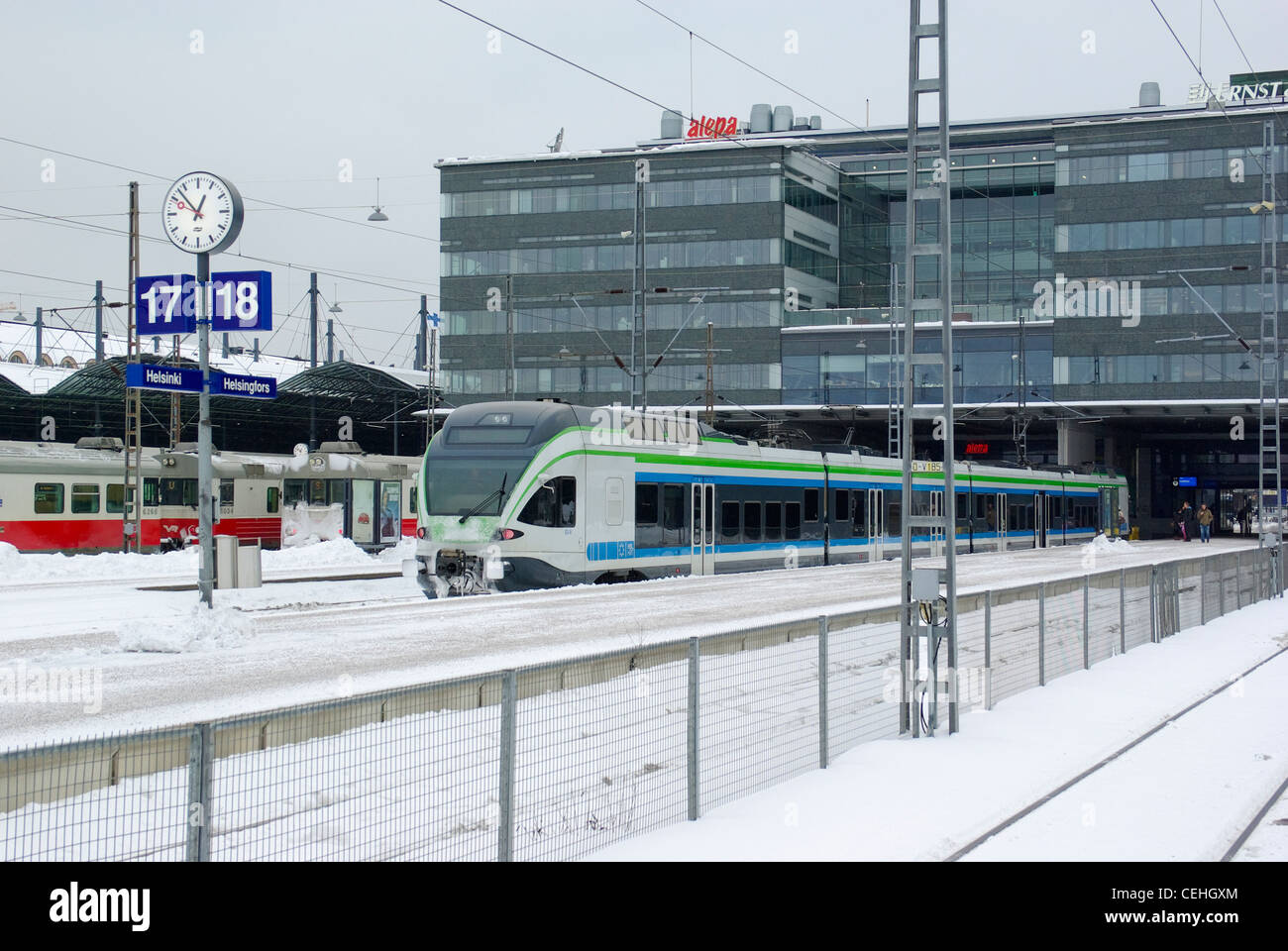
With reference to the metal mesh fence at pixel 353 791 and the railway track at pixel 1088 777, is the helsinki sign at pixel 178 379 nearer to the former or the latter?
the metal mesh fence at pixel 353 791

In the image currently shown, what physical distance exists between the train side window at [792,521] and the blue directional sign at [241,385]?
17.0 meters

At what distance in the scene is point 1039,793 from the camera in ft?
32.6

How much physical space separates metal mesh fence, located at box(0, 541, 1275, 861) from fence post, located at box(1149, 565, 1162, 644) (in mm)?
7366

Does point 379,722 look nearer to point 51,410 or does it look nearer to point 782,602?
point 782,602

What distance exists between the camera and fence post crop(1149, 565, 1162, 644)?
20.7m

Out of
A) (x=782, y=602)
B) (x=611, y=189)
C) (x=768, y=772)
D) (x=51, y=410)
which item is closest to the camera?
(x=768, y=772)

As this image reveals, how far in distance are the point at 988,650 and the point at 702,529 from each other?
1560 cm

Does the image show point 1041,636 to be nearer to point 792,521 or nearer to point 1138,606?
point 1138,606

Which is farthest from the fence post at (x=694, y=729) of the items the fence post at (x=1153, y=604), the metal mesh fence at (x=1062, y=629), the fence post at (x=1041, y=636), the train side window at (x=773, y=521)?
the train side window at (x=773, y=521)

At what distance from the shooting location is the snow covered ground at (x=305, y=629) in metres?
12.4

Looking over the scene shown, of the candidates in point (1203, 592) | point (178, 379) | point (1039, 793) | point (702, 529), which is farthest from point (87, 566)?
point (1039, 793)
